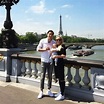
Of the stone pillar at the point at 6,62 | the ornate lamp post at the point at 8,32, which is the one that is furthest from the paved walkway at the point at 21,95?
the ornate lamp post at the point at 8,32

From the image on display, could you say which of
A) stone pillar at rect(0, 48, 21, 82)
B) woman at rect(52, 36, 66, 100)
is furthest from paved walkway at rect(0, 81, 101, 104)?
stone pillar at rect(0, 48, 21, 82)

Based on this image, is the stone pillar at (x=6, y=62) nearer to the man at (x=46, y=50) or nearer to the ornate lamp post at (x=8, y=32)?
the ornate lamp post at (x=8, y=32)

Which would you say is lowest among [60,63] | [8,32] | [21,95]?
[21,95]

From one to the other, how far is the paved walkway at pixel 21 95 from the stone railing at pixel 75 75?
0.27 m

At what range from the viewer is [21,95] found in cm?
574

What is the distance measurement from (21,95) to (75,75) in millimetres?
1516

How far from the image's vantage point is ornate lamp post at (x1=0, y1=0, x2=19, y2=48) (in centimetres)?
747

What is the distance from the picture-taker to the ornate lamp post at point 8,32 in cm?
747

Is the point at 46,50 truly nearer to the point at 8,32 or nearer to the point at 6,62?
the point at 6,62

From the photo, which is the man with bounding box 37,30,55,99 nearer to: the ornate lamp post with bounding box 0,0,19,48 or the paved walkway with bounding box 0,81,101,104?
the paved walkway with bounding box 0,81,101,104

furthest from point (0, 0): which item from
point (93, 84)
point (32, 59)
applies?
point (93, 84)

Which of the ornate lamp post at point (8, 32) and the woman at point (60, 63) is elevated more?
the ornate lamp post at point (8, 32)

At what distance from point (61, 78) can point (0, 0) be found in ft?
13.0

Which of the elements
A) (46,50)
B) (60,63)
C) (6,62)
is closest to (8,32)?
(6,62)
